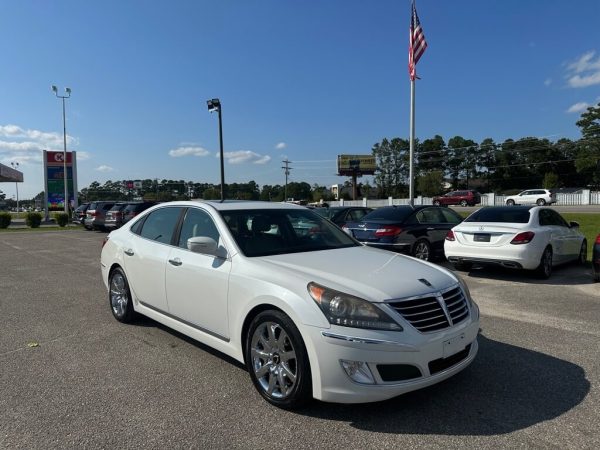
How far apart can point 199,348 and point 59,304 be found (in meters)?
3.48

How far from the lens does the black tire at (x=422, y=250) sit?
37.1ft

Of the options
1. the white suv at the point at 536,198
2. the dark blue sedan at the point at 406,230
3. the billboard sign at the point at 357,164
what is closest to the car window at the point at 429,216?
the dark blue sedan at the point at 406,230

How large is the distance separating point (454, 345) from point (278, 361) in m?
1.31

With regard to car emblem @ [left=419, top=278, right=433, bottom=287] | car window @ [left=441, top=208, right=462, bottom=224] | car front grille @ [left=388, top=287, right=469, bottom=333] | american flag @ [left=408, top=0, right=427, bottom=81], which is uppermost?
american flag @ [left=408, top=0, right=427, bottom=81]

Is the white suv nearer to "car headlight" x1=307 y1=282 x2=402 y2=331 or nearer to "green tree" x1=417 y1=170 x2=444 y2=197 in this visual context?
"green tree" x1=417 y1=170 x2=444 y2=197

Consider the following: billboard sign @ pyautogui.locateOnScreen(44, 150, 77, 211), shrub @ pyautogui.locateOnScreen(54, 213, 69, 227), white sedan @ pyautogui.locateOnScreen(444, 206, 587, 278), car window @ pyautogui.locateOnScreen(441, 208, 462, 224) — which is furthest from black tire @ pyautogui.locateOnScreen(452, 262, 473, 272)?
billboard sign @ pyautogui.locateOnScreen(44, 150, 77, 211)

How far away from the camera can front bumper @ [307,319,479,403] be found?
10.3ft

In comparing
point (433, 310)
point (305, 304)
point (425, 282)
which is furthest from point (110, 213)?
point (433, 310)

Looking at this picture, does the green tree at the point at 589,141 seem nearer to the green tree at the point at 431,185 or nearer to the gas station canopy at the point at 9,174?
the green tree at the point at 431,185

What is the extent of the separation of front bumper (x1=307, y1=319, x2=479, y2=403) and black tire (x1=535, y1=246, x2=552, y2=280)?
6.70 m

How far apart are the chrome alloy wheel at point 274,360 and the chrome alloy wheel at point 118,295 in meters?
2.74

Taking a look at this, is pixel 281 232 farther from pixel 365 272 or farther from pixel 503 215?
pixel 503 215

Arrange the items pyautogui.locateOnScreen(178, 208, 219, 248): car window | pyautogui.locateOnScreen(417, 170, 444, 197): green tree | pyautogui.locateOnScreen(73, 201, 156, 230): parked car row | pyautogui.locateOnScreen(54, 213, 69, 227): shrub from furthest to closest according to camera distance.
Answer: pyautogui.locateOnScreen(417, 170, 444, 197): green tree
pyautogui.locateOnScreen(54, 213, 69, 227): shrub
pyautogui.locateOnScreen(73, 201, 156, 230): parked car row
pyautogui.locateOnScreen(178, 208, 219, 248): car window

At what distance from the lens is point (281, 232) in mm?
4766
